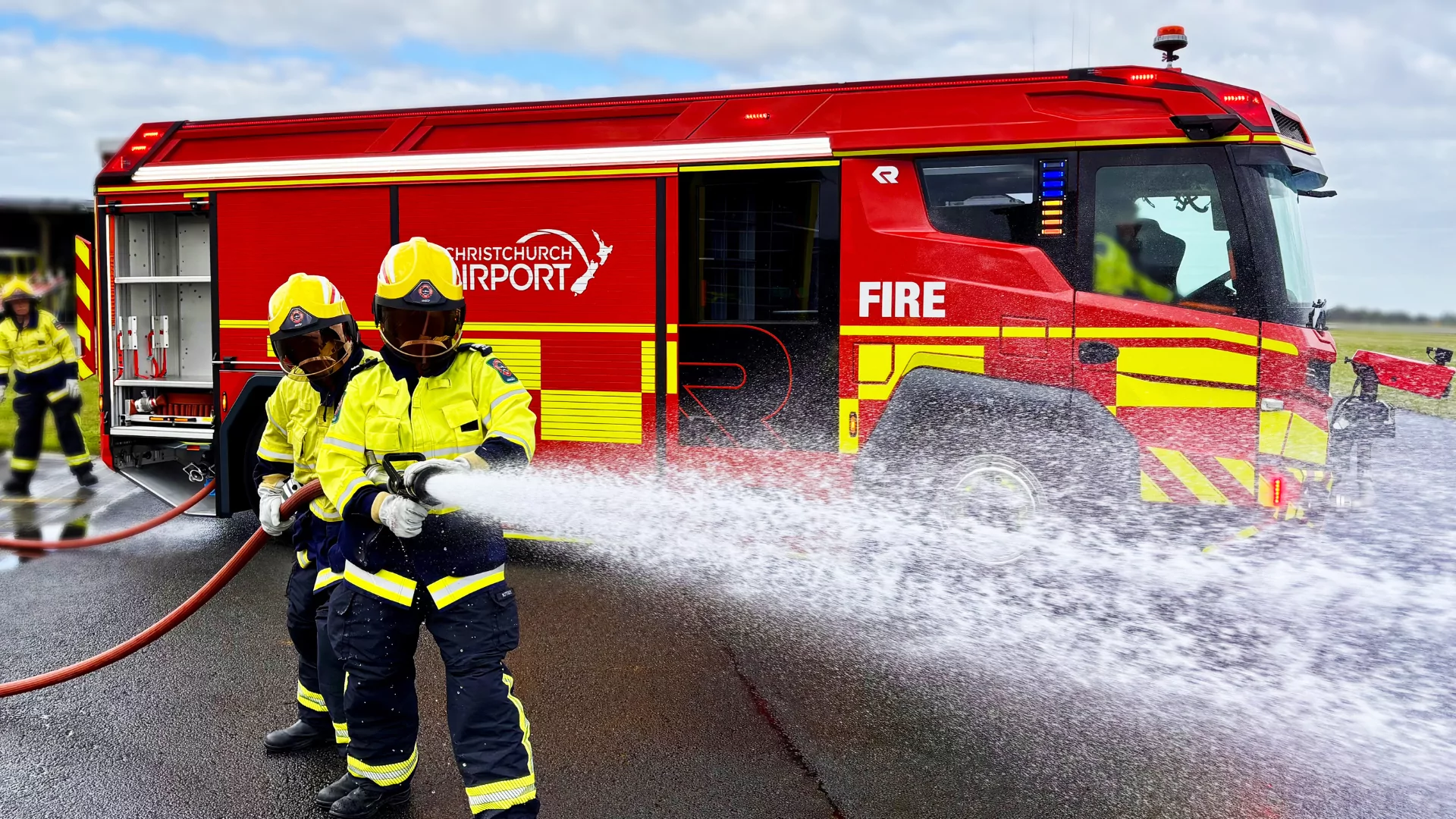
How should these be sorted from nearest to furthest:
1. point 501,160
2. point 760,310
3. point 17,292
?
point 760,310 < point 501,160 < point 17,292

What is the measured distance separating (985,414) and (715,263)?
181cm

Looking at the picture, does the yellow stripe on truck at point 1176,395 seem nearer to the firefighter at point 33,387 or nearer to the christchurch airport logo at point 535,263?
the christchurch airport logo at point 535,263

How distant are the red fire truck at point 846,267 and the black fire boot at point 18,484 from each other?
2653 millimetres

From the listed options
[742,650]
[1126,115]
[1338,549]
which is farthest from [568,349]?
[1338,549]

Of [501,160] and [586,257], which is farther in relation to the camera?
[501,160]

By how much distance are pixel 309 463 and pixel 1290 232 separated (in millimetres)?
4794

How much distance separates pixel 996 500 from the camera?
5156 millimetres

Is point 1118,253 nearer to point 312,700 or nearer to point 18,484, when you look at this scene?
point 312,700

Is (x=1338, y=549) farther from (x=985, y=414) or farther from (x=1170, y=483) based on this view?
(x=985, y=414)

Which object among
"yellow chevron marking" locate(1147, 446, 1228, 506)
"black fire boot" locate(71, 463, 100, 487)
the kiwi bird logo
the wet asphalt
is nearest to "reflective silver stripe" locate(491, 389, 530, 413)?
the wet asphalt

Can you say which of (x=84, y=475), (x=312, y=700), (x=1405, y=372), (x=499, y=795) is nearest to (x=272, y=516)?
(x=312, y=700)

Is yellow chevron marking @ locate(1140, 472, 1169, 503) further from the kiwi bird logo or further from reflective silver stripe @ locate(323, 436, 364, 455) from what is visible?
reflective silver stripe @ locate(323, 436, 364, 455)

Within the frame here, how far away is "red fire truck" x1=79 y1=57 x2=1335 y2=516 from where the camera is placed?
489 centimetres

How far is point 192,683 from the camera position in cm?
419
